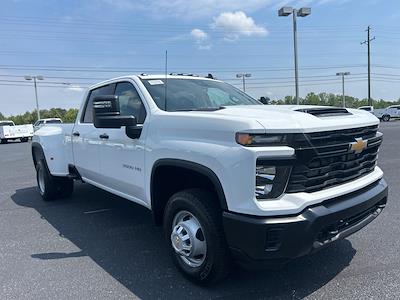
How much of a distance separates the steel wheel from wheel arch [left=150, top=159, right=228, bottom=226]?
1.04 ft

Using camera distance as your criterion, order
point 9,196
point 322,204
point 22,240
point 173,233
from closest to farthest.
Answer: point 322,204
point 173,233
point 22,240
point 9,196

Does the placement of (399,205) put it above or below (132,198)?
below

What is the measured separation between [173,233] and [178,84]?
1864 millimetres

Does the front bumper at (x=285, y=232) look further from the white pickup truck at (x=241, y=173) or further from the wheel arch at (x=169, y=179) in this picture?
the wheel arch at (x=169, y=179)

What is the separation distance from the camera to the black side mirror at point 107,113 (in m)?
3.78

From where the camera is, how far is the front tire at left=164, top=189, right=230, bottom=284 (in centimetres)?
325

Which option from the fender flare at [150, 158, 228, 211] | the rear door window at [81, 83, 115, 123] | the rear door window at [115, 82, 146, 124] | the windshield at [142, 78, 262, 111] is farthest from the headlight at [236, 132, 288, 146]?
the rear door window at [81, 83, 115, 123]

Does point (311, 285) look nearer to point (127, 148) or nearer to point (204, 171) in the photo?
point (204, 171)

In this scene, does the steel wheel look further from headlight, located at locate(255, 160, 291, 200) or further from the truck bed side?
the truck bed side

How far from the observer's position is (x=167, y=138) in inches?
147

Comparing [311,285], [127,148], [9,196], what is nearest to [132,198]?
[127,148]

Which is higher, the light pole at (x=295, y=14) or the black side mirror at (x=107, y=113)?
the light pole at (x=295, y=14)

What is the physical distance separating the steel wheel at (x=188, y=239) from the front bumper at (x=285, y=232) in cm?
41

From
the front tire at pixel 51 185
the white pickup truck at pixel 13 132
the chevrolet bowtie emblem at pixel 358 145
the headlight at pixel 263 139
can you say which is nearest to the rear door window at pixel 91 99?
the front tire at pixel 51 185
